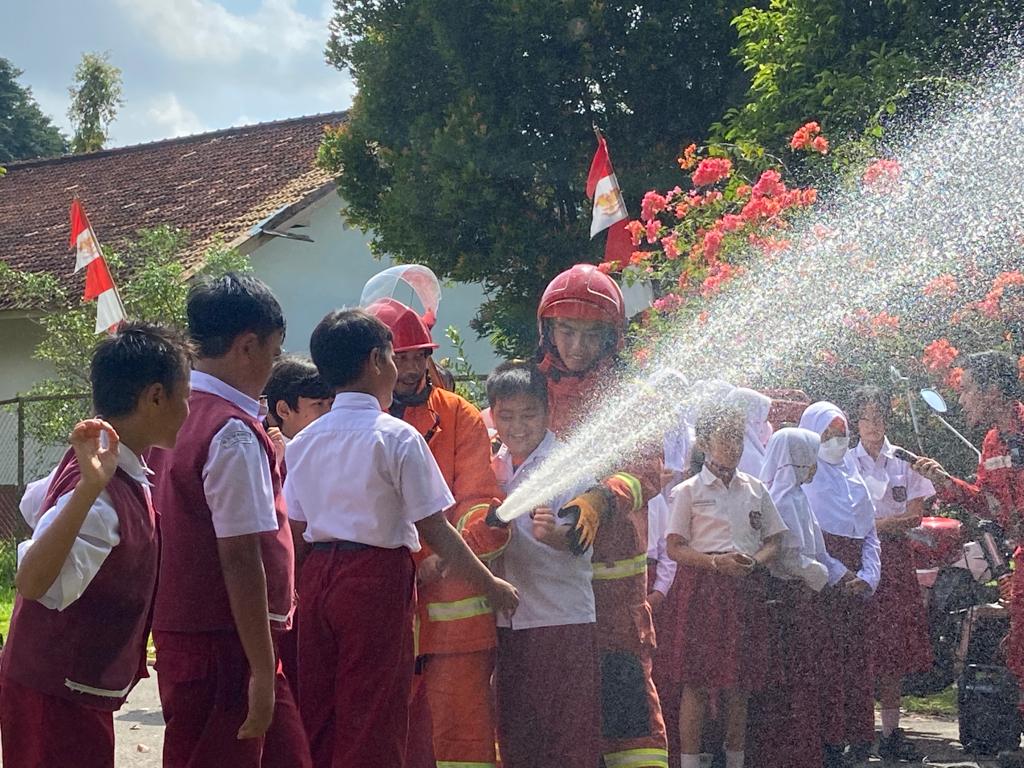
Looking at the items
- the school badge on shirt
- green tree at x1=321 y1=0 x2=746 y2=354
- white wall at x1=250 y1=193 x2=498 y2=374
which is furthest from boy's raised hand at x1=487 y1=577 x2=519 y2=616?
white wall at x1=250 y1=193 x2=498 y2=374

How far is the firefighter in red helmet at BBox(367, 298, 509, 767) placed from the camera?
14.0 ft

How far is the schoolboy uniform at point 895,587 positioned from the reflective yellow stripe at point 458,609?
2.77 metres

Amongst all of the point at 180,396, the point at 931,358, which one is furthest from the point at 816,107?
the point at 180,396

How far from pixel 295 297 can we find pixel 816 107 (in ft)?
35.4

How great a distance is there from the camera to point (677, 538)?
5.52m

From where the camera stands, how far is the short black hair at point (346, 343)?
398 cm

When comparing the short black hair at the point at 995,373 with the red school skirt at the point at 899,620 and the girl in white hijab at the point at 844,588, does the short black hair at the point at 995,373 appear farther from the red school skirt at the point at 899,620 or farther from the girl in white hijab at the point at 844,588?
the red school skirt at the point at 899,620

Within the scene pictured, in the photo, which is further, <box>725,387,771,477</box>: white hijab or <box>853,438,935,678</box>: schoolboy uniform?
<box>853,438,935,678</box>: schoolboy uniform

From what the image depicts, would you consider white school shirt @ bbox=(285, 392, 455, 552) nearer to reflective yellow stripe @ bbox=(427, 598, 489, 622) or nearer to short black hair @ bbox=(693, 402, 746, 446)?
reflective yellow stripe @ bbox=(427, 598, 489, 622)

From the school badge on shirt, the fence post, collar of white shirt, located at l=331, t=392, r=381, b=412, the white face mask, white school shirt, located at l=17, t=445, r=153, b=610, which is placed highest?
the fence post

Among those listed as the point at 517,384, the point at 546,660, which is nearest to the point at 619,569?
the point at 546,660

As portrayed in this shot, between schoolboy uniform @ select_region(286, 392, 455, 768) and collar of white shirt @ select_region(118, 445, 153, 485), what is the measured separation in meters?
0.70

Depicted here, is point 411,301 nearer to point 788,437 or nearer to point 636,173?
point 788,437

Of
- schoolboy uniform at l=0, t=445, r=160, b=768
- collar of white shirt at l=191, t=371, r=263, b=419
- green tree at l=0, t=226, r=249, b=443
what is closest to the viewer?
schoolboy uniform at l=0, t=445, r=160, b=768
